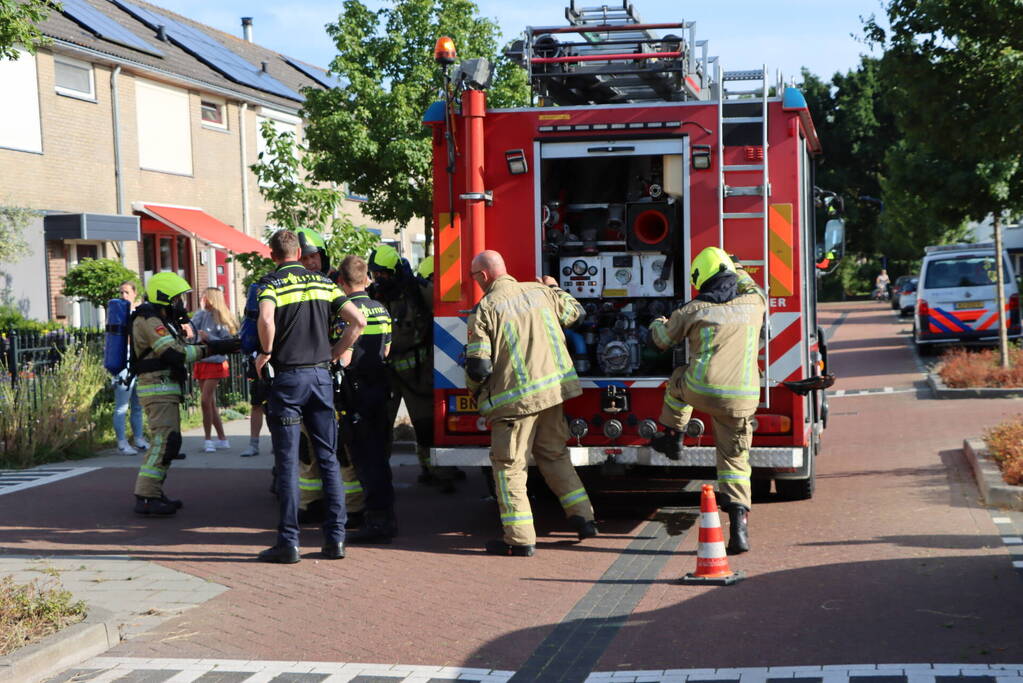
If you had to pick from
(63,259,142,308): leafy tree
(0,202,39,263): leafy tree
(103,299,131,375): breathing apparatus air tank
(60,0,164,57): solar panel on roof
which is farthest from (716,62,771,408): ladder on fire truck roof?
(60,0,164,57): solar panel on roof

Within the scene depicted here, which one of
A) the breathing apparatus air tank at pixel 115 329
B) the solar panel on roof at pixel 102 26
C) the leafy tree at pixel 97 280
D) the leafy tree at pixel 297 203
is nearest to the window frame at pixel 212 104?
the solar panel on roof at pixel 102 26

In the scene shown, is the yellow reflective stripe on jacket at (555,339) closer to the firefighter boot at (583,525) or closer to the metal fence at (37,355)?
the firefighter boot at (583,525)

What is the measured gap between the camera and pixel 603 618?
6035 millimetres

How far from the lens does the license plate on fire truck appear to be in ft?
26.5

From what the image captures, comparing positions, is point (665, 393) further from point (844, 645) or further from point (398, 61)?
point (398, 61)

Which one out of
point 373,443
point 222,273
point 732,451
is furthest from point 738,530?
point 222,273

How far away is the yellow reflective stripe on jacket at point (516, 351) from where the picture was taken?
740 cm

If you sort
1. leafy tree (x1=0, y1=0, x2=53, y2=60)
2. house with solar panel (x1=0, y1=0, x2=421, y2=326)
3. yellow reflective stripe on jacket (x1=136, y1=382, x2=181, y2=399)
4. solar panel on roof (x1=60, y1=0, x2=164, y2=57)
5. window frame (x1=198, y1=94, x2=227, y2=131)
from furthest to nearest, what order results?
window frame (x1=198, y1=94, x2=227, y2=131) → solar panel on roof (x1=60, y1=0, x2=164, y2=57) → house with solar panel (x1=0, y1=0, x2=421, y2=326) → yellow reflective stripe on jacket (x1=136, y1=382, x2=181, y2=399) → leafy tree (x1=0, y1=0, x2=53, y2=60)

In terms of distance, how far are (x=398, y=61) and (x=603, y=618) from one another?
1610 cm

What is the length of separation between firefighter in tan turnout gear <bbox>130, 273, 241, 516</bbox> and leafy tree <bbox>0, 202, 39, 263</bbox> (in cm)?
994

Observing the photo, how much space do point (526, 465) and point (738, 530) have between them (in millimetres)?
1347

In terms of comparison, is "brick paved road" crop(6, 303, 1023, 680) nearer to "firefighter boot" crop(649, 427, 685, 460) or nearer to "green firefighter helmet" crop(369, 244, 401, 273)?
"firefighter boot" crop(649, 427, 685, 460)

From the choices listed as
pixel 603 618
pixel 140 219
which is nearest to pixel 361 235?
pixel 603 618

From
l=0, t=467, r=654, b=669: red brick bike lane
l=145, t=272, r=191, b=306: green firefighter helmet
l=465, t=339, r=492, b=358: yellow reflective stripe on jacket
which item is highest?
l=145, t=272, r=191, b=306: green firefighter helmet
